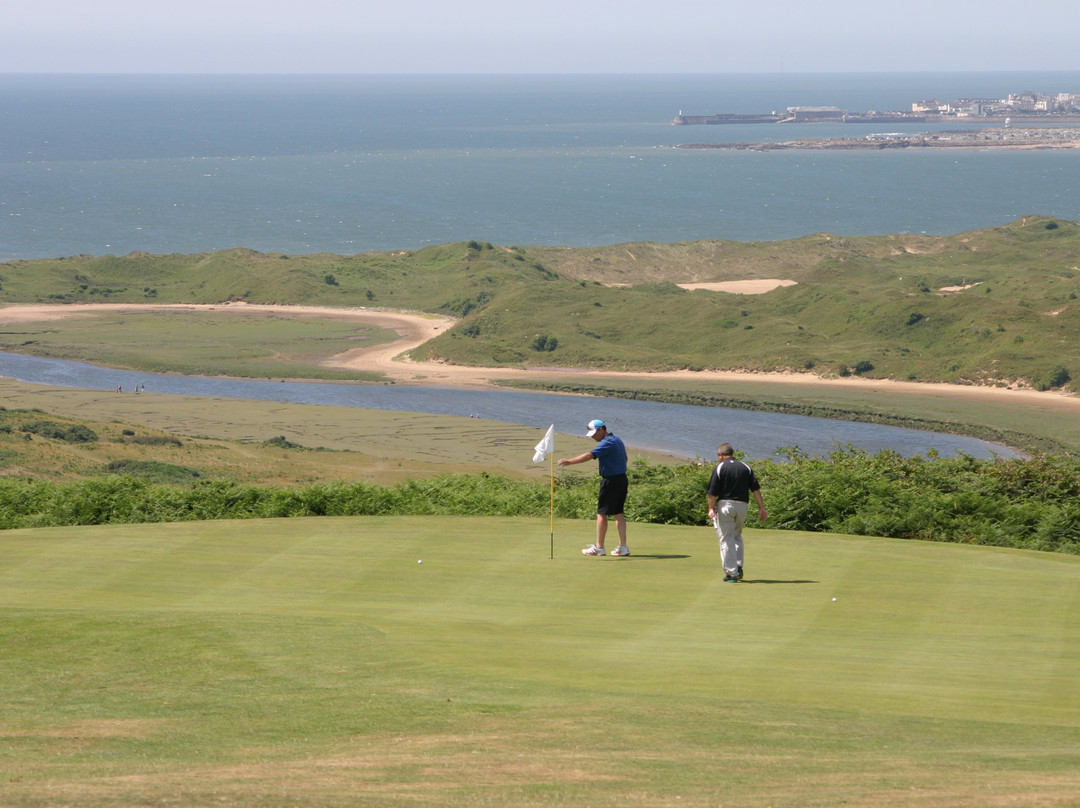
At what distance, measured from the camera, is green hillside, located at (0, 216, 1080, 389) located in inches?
2488

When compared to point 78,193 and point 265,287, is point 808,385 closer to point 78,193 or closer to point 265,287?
point 265,287

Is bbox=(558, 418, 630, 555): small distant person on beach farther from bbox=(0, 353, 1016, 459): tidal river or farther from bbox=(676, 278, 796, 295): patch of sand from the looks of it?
bbox=(676, 278, 796, 295): patch of sand

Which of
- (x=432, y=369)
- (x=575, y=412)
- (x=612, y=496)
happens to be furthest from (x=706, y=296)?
(x=612, y=496)

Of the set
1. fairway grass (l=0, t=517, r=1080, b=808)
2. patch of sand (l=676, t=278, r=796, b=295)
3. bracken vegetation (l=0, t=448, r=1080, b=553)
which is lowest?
patch of sand (l=676, t=278, r=796, b=295)

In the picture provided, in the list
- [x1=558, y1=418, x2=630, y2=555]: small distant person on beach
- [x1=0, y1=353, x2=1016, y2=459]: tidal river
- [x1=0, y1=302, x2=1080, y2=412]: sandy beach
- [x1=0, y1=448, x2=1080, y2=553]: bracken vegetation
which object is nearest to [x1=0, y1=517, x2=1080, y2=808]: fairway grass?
[x1=558, y1=418, x2=630, y2=555]: small distant person on beach

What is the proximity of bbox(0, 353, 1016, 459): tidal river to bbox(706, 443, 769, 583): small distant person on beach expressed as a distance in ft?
104

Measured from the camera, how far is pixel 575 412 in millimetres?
56312

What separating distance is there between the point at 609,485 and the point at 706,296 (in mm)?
61444

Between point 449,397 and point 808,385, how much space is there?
641 inches

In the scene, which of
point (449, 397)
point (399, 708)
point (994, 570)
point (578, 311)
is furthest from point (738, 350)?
point (399, 708)

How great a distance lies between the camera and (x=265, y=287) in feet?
288

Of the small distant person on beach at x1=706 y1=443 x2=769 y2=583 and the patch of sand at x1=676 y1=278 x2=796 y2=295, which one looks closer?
the small distant person on beach at x1=706 y1=443 x2=769 y2=583

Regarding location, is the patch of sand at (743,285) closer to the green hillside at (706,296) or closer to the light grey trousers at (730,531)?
the green hillside at (706,296)

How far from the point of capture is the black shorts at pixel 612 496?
1500 cm
